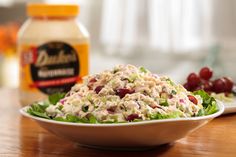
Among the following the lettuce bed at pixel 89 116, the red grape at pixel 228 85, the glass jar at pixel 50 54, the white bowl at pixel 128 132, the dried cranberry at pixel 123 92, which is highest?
the glass jar at pixel 50 54

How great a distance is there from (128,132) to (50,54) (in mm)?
593

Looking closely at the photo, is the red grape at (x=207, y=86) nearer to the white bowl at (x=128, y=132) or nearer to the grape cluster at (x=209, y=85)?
the grape cluster at (x=209, y=85)

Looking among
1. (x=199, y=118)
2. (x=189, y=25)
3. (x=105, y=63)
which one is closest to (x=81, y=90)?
(x=199, y=118)

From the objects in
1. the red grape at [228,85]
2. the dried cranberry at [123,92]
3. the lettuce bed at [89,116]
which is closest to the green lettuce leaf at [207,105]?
the lettuce bed at [89,116]

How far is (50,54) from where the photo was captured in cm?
142

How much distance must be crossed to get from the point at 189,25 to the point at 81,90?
126cm

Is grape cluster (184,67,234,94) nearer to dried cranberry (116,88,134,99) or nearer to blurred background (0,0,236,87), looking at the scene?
dried cranberry (116,88,134,99)

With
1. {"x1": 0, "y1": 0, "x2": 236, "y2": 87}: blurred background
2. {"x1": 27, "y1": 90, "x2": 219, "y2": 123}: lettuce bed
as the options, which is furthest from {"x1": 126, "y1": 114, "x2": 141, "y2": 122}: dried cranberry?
{"x1": 0, "y1": 0, "x2": 236, "y2": 87}: blurred background

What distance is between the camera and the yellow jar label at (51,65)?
4.63 feet

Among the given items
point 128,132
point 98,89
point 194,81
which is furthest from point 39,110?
point 194,81

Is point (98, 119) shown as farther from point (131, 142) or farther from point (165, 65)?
point (165, 65)

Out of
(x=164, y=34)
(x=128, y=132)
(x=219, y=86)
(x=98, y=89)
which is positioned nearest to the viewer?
(x=128, y=132)

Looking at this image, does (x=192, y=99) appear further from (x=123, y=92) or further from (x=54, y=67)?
(x=54, y=67)

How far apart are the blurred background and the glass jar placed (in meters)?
0.84
